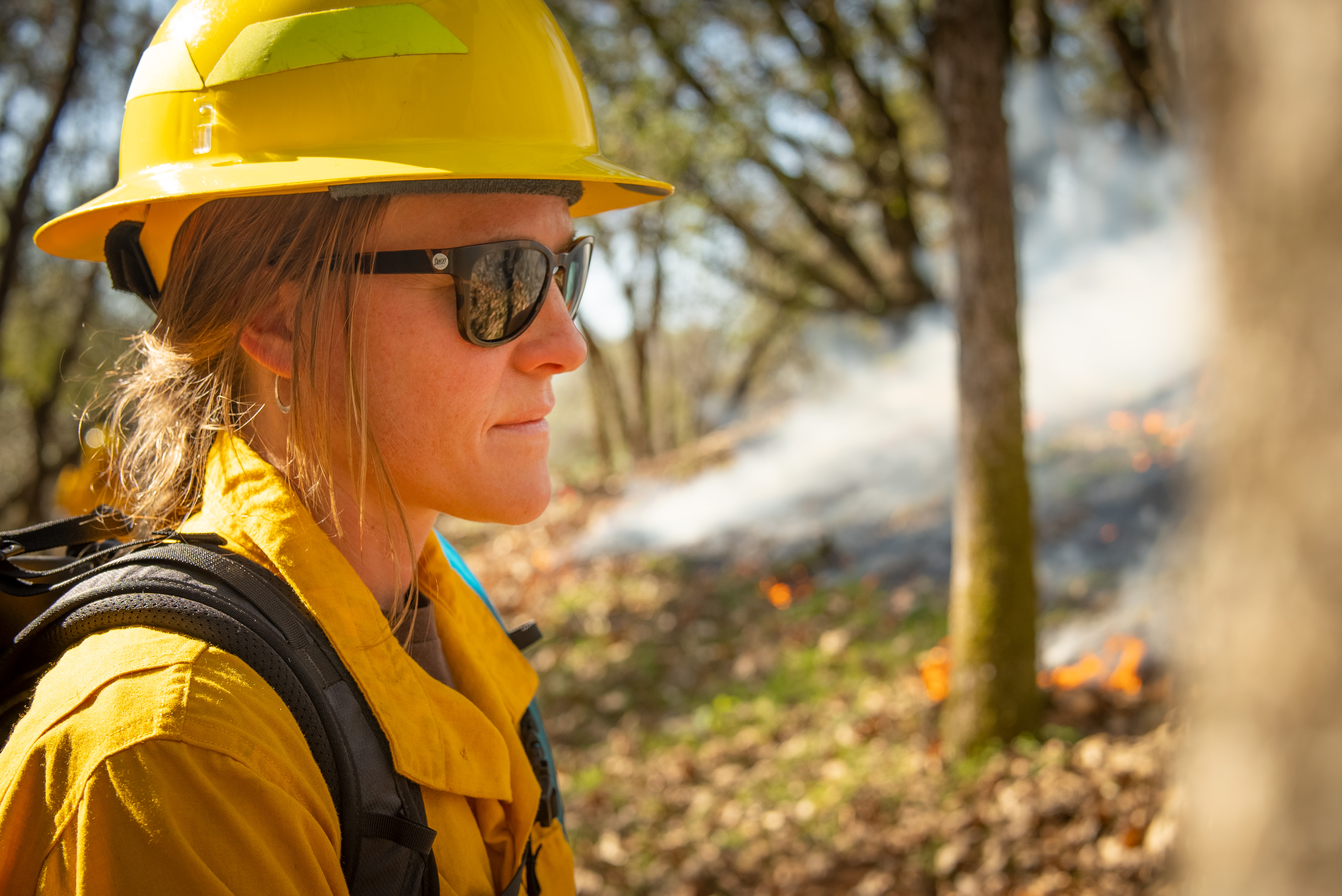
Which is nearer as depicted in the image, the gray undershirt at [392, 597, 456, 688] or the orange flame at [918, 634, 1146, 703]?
the gray undershirt at [392, 597, 456, 688]

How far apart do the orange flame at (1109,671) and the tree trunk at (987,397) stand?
573 mm

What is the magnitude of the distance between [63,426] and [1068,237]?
20434mm

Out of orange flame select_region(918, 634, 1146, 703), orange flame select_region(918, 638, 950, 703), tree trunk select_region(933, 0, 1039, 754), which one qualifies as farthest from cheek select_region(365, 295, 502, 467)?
orange flame select_region(918, 638, 950, 703)

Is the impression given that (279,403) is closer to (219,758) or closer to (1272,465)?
(219,758)

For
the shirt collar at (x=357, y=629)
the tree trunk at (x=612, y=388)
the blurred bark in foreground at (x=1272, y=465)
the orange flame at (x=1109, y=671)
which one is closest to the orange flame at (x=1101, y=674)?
the orange flame at (x=1109, y=671)

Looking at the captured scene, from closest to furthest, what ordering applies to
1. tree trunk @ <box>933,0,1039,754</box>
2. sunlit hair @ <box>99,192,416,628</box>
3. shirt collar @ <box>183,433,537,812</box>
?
1. shirt collar @ <box>183,433,537,812</box>
2. sunlit hair @ <box>99,192,416,628</box>
3. tree trunk @ <box>933,0,1039,754</box>

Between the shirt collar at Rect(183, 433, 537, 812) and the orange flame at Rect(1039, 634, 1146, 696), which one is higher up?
the shirt collar at Rect(183, 433, 537, 812)

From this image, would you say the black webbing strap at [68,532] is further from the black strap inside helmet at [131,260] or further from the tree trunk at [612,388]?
the tree trunk at [612,388]

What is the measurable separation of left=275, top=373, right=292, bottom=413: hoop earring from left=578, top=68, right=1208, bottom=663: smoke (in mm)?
6914

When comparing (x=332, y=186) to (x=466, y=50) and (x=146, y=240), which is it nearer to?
(x=466, y=50)

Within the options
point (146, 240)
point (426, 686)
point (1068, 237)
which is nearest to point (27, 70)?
point (146, 240)

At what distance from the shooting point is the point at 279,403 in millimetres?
1540

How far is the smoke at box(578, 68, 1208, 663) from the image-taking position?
34.8 feet

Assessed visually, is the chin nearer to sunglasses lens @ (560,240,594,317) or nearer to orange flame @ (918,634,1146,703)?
sunglasses lens @ (560,240,594,317)
